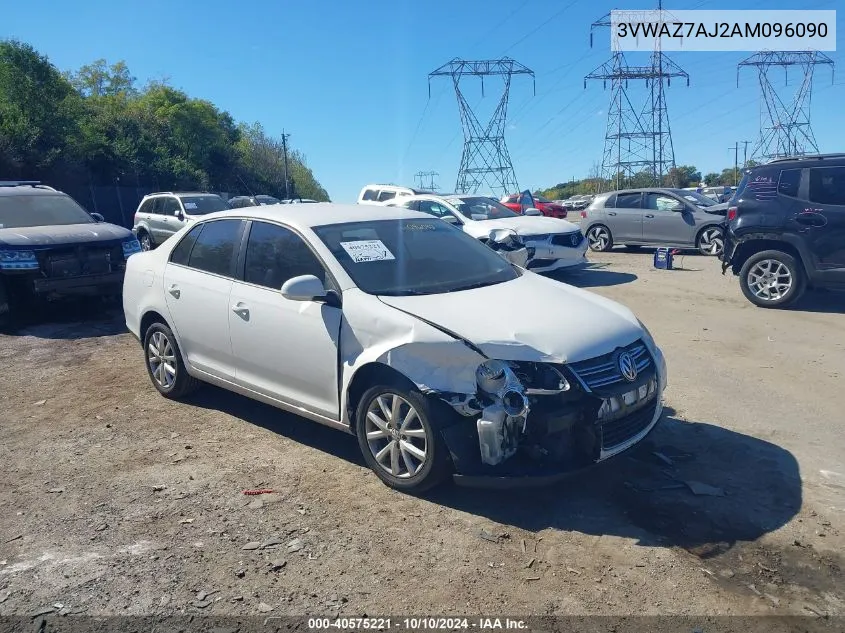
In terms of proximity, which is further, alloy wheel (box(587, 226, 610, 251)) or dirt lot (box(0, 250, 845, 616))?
alloy wheel (box(587, 226, 610, 251))

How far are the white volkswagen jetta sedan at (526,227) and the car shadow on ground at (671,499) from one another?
23.1 feet

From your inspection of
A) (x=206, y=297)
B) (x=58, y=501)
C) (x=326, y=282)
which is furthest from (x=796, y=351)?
(x=58, y=501)

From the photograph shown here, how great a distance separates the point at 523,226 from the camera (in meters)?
12.0

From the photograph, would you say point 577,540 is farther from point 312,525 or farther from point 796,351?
point 796,351

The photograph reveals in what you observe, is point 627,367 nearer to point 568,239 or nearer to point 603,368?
point 603,368

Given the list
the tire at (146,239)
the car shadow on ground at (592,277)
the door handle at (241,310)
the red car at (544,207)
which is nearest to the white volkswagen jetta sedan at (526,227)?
the car shadow on ground at (592,277)

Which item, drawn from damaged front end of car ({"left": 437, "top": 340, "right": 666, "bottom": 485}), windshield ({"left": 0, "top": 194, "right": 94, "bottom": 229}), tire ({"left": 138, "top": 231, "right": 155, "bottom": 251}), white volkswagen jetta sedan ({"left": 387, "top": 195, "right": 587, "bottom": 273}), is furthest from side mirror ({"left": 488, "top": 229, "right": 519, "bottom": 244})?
tire ({"left": 138, "top": 231, "right": 155, "bottom": 251})

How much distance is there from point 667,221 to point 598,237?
178cm

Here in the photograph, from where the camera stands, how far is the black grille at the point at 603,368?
3.77 meters

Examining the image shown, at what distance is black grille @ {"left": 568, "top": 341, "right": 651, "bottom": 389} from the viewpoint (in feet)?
12.4

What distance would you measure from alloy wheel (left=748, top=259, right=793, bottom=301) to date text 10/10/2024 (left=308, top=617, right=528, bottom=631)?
7834 millimetres

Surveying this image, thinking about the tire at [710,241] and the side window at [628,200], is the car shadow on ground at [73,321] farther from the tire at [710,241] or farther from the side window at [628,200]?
Result: the tire at [710,241]

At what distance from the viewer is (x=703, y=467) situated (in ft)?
14.4

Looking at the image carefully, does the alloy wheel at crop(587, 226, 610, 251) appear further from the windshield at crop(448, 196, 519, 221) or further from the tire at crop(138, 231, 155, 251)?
the tire at crop(138, 231, 155, 251)
